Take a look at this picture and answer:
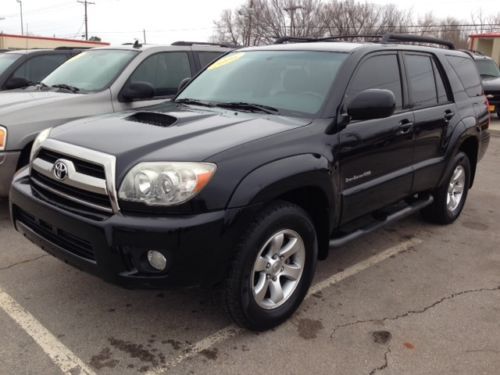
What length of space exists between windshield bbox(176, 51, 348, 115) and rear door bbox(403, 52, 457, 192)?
39.1 inches

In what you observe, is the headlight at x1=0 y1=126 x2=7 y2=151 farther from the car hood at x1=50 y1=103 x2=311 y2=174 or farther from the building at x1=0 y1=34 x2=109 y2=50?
the building at x1=0 y1=34 x2=109 y2=50

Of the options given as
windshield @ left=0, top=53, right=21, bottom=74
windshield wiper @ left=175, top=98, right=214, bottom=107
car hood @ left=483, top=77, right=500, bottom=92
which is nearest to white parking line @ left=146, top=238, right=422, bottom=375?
windshield wiper @ left=175, top=98, right=214, bottom=107

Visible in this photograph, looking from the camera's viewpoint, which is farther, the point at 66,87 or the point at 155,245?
the point at 66,87

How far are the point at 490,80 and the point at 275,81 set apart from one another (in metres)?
13.7

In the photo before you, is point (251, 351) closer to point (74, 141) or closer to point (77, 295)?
point (77, 295)

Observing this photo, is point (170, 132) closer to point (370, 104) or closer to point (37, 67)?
point (370, 104)

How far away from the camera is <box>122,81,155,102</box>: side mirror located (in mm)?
5309

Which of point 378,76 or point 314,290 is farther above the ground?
point 378,76

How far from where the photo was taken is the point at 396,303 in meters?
3.49

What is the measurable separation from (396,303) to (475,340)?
1.88 ft

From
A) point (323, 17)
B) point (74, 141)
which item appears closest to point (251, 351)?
point (74, 141)

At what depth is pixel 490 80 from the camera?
49.7 ft

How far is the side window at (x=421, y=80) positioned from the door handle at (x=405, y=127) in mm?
278

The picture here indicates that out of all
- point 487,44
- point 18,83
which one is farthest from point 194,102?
point 487,44
